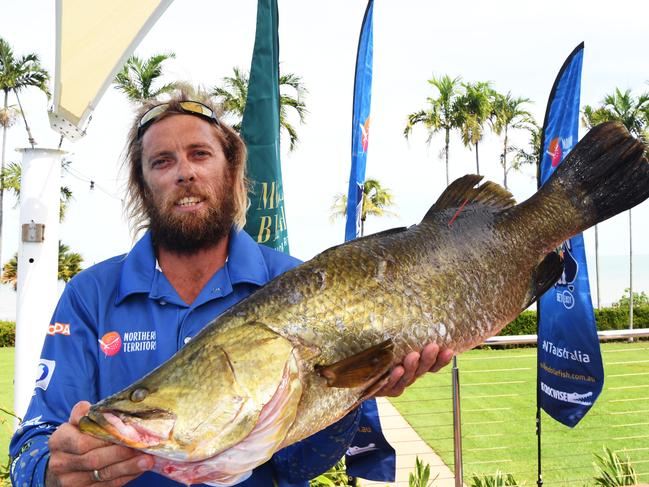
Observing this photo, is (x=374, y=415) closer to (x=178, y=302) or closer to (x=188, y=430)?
(x=178, y=302)

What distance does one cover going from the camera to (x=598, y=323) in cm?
2934

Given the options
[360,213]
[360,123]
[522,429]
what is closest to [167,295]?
[360,213]

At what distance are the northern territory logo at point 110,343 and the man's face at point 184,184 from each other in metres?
0.40

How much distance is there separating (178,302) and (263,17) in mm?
2294

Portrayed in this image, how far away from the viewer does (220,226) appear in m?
2.48

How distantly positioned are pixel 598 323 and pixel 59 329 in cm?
3050

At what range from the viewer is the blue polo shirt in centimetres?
212

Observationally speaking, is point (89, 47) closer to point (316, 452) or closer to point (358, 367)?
point (316, 452)

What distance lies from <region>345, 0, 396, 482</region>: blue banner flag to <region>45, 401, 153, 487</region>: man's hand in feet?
8.37

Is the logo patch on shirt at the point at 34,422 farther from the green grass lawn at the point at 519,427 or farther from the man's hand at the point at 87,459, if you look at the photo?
the green grass lawn at the point at 519,427

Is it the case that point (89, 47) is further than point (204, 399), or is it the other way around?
point (89, 47)

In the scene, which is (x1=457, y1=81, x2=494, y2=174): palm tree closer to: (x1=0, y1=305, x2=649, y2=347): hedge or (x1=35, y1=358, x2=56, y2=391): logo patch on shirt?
(x1=0, y1=305, x2=649, y2=347): hedge

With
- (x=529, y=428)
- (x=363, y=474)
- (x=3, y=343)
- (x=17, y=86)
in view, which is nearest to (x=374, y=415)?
(x=363, y=474)

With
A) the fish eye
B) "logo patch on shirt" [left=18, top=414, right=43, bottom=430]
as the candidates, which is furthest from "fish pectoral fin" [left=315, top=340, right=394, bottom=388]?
"logo patch on shirt" [left=18, top=414, right=43, bottom=430]
